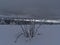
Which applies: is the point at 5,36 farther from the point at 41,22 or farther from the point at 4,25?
the point at 41,22

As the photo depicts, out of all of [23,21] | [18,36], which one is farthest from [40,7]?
[18,36]

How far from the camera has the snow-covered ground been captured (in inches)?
40.7

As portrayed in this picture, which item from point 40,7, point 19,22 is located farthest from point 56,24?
point 19,22

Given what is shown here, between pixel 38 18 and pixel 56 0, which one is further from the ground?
pixel 56 0

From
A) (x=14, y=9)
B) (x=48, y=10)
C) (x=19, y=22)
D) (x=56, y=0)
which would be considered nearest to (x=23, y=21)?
(x=19, y=22)

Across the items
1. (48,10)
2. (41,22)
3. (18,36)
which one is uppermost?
(48,10)

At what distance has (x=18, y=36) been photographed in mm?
1040

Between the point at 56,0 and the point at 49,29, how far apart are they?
10.6 inches

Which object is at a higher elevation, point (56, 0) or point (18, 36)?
point (56, 0)

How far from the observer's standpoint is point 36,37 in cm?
104

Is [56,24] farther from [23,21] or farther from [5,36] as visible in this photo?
[5,36]

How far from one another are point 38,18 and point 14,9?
0.23 m

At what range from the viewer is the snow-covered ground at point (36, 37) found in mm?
1033

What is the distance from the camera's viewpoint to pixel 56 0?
110 cm
